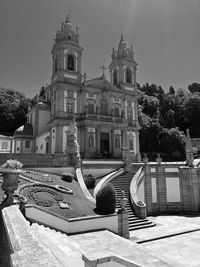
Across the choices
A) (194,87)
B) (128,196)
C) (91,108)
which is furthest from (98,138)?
(194,87)

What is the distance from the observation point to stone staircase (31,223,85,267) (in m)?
6.98

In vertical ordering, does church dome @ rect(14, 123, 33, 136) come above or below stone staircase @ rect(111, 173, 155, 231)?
above

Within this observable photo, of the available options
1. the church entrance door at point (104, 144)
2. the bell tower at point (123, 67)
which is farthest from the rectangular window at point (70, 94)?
the bell tower at point (123, 67)

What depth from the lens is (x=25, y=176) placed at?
16000 millimetres

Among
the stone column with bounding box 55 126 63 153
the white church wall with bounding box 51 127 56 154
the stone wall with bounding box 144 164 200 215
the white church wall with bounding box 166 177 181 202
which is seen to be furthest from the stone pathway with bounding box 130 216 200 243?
the white church wall with bounding box 51 127 56 154

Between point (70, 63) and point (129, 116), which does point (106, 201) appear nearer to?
point (129, 116)

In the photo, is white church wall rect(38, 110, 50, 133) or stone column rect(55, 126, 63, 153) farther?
white church wall rect(38, 110, 50, 133)

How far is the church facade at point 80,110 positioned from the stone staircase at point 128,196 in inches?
362

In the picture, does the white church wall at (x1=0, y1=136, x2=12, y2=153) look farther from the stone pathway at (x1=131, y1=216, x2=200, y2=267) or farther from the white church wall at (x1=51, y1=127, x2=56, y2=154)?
the stone pathway at (x1=131, y1=216, x2=200, y2=267)

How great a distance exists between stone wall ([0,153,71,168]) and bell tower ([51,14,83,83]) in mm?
16332

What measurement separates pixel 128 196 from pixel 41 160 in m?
8.36

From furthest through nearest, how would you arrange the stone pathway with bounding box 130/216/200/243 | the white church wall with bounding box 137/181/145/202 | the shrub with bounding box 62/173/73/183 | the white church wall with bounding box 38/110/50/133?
the white church wall with bounding box 38/110/50/133 → the white church wall with bounding box 137/181/145/202 → the shrub with bounding box 62/173/73/183 → the stone pathway with bounding box 130/216/200/243

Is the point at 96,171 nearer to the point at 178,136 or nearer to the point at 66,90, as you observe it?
the point at 66,90

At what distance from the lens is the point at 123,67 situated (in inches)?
1547
